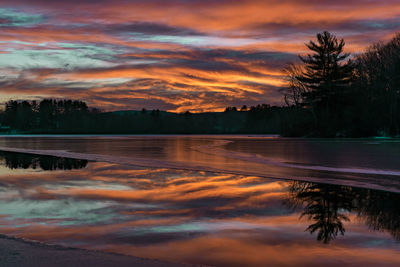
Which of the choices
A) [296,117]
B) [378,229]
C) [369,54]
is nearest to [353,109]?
[296,117]

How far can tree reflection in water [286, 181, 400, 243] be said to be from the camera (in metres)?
7.52

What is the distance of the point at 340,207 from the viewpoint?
9492mm

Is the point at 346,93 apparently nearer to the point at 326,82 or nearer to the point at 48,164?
the point at 326,82

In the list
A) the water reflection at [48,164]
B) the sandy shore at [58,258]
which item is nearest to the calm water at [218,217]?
the sandy shore at [58,258]

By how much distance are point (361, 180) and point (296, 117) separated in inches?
2631

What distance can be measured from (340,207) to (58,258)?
6.15 meters

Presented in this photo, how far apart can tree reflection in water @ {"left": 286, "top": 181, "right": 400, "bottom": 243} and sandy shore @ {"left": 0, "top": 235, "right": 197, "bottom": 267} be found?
117 inches

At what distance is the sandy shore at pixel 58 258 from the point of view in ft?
Answer: 17.4

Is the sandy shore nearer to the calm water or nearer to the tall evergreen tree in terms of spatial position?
the calm water

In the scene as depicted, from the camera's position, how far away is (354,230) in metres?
7.34

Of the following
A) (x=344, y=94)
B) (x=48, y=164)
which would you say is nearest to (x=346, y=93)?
(x=344, y=94)

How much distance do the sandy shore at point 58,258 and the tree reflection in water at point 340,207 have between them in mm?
2960

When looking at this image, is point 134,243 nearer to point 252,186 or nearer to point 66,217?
point 66,217

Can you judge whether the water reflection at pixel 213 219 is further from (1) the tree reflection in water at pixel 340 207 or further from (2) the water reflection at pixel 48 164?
(2) the water reflection at pixel 48 164
